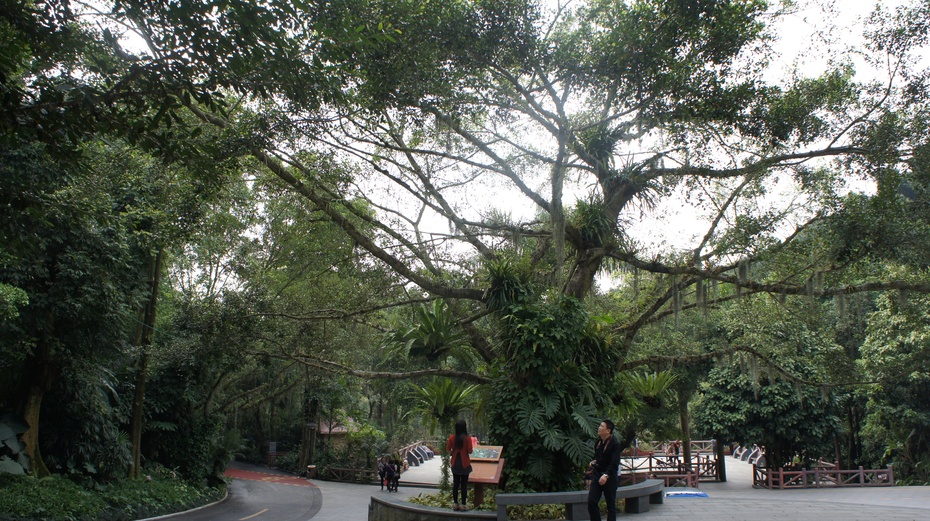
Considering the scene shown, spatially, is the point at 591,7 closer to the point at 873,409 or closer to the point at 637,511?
the point at 637,511

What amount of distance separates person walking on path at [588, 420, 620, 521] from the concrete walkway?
5.32 feet

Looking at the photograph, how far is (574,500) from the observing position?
25.0ft

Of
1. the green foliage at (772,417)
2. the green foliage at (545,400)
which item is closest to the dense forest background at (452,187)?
the green foliage at (545,400)

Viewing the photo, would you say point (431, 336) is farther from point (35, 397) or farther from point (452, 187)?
point (35, 397)

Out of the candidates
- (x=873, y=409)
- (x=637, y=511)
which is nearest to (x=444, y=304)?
(x=637, y=511)

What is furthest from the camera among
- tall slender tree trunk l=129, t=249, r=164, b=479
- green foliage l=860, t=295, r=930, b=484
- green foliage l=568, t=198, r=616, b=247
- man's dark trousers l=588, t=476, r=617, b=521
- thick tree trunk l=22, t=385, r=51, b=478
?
green foliage l=860, t=295, r=930, b=484

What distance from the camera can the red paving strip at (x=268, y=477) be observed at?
26066 mm

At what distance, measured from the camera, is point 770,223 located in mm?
10211

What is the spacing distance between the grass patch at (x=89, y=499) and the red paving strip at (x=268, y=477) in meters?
7.98

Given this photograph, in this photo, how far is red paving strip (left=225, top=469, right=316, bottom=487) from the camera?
85.5 feet

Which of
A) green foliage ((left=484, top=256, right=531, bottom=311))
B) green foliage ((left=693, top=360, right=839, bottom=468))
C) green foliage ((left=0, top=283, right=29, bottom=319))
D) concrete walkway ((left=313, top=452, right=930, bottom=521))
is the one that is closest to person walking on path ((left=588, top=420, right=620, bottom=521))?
concrete walkway ((left=313, top=452, right=930, bottom=521))

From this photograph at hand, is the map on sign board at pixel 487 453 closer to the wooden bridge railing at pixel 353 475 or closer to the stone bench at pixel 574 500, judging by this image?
the stone bench at pixel 574 500

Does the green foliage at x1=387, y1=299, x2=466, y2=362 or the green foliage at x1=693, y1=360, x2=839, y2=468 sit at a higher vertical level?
the green foliage at x1=387, y1=299, x2=466, y2=362

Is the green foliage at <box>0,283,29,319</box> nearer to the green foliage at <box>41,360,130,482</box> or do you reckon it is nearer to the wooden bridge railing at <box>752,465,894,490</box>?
the green foliage at <box>41,360,130,482</box>
